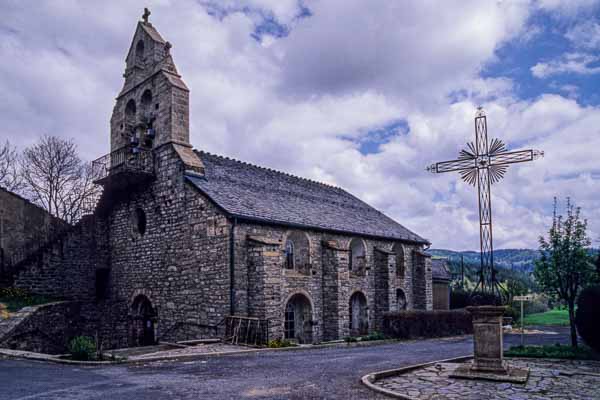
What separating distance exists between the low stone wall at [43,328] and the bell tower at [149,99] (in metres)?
7.78

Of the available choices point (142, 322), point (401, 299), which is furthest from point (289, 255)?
point (401, 299)

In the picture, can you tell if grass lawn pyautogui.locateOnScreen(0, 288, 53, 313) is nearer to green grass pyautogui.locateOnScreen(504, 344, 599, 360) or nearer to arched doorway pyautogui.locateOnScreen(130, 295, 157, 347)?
arched doorway pyautogui.locateOnScreen(130, 295, 157, 347)

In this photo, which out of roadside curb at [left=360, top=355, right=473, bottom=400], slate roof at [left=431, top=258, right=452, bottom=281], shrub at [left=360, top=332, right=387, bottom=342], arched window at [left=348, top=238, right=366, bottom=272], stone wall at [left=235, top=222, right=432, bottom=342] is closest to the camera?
roadside curb at [left=360, top=355, right=473, bottom=400]

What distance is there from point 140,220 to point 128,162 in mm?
2859

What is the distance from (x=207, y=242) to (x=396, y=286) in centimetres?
1306

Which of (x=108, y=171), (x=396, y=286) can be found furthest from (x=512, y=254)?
(x=108, y=171)

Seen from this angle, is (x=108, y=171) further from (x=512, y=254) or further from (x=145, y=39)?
(x=512, y=254)

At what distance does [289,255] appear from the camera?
2145 cm

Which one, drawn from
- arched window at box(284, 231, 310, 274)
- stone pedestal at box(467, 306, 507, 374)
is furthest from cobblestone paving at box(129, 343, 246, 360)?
stone pedestal at box(467, 306, 507, 374)

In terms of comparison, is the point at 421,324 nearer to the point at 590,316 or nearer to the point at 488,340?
the point at 590,316

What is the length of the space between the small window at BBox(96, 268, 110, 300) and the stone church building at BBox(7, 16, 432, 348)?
5 centimetres

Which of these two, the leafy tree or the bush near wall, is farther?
the bush near wall

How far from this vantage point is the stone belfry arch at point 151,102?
2048cm

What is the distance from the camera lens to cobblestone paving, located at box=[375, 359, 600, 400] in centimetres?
845
